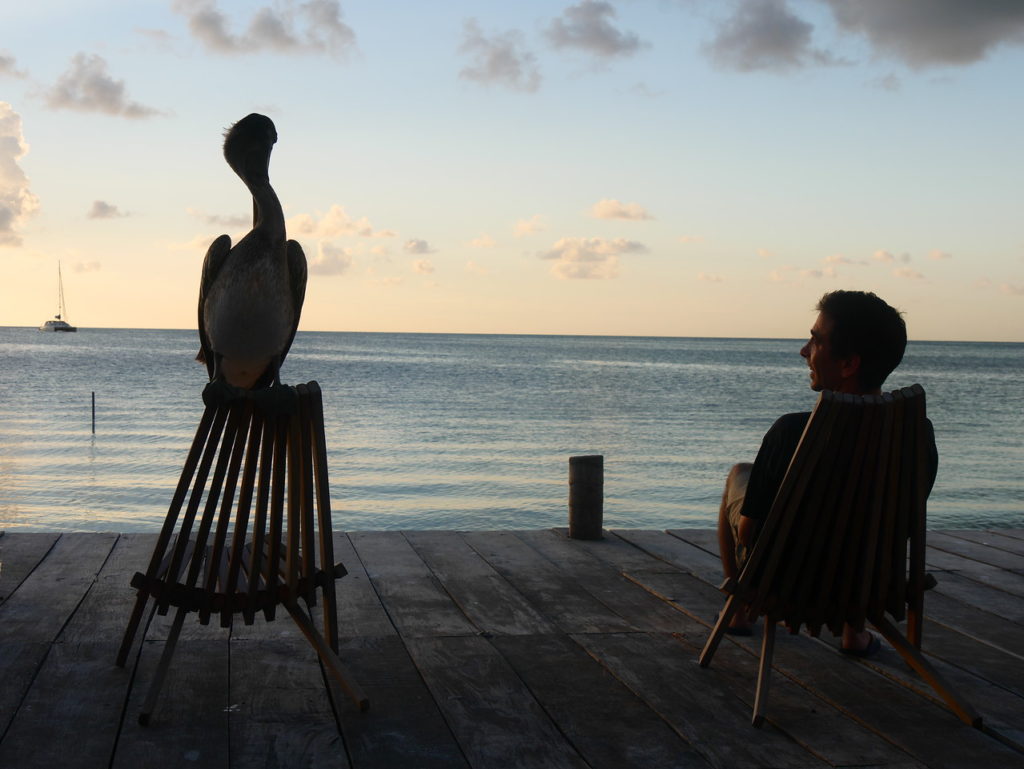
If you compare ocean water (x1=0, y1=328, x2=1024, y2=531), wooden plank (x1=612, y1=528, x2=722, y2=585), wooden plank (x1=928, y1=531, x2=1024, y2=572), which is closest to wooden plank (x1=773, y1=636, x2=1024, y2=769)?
wooden plank (x1=612, y1=528, x2=722, y2=585)

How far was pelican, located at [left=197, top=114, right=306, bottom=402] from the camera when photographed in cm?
334

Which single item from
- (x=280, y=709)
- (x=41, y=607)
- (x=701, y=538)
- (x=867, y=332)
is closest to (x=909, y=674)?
(x=867, y=332)

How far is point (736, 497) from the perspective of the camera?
12.0 ft

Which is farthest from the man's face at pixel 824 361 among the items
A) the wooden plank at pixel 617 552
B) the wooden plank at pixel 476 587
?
the wooden plank at pixel 617 552

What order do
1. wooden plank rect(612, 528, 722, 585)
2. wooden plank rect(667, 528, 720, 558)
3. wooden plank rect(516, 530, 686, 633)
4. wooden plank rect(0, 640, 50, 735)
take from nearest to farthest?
wooden plank rect(0, 640, 50, 735)
wooden plank rect(516, 530, 686, 633)
wooden plank rect(612, 528, 722, 585)
wooden plank rect(667, 528, 720, 558)

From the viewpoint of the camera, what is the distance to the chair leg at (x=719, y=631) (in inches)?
126

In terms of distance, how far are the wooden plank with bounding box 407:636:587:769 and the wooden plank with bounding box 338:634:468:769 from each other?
4cm

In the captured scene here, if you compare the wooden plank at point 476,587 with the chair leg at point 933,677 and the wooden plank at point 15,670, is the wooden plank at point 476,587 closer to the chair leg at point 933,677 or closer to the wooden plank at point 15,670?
the chair leg at point 933,677

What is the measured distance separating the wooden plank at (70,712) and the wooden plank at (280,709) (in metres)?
0.35

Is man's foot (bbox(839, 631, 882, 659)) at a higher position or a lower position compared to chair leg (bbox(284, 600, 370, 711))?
lower

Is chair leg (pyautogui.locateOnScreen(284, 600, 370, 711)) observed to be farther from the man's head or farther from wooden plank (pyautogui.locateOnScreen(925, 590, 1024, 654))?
wooden plank (pyautogui.locateOnScreen(925, 590, 1024, 654))

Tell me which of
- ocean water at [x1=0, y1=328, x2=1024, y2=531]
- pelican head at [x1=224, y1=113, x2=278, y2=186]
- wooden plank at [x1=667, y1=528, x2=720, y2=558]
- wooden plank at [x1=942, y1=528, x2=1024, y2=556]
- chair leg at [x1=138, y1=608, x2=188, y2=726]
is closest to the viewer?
chair leg at [x1=138, y1=608, x2=188, y2=726]

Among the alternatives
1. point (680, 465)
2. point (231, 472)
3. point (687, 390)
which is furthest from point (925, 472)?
point (687, 390)

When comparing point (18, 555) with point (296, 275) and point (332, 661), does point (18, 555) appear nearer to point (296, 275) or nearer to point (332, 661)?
point (296, 275)
